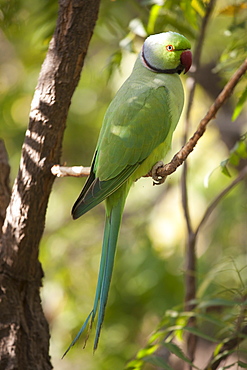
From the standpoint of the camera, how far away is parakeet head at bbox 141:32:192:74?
2.16m

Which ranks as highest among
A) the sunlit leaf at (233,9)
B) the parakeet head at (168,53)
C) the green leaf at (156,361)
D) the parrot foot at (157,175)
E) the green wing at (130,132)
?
the sunlit leaf at (233,9)

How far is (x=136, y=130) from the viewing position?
2.14m

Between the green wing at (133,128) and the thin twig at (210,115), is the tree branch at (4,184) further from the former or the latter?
the thin twig at (210,115)

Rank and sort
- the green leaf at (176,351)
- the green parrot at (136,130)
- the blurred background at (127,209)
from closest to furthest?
the green leaf at (176,351)
the green parrot at (136,130)
the blurred background at (127,209)

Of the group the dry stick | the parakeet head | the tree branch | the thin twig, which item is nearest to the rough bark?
the tree branch

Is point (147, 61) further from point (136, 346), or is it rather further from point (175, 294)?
point (136, 346)

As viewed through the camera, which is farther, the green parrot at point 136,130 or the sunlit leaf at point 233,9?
the sunlit leaf at point 233,9

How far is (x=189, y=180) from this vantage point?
15.5ft

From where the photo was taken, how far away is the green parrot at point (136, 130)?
207 centimetres

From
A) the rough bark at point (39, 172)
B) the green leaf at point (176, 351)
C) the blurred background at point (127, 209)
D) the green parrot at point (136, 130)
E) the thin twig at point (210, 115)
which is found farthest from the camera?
the blurred background at point (127, 209)

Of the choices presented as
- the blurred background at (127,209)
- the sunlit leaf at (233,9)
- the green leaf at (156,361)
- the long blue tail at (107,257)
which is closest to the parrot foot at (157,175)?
the long blue tail at (107,257)

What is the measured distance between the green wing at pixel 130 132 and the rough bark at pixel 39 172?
8.3 inches

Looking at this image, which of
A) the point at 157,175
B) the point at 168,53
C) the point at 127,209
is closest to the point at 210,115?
the point at 157,175

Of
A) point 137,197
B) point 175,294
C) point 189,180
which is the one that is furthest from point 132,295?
point 137,197
